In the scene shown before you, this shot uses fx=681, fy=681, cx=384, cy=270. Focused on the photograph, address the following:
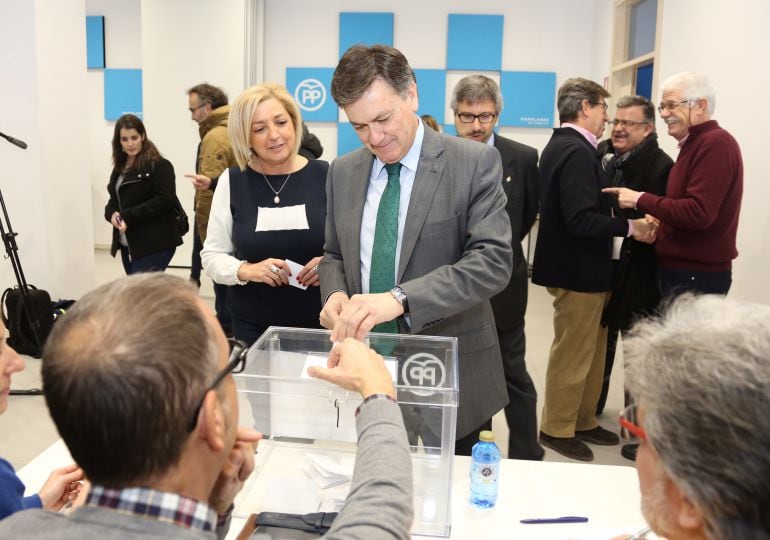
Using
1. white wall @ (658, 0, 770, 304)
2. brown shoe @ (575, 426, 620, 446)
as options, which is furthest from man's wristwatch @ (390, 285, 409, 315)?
white wall @ (658, 0, 770, 304)

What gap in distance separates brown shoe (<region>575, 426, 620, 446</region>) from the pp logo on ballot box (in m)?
2.34

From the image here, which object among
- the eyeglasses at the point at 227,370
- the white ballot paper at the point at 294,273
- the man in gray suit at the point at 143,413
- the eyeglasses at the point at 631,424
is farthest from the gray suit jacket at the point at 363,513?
the white ballot paper at the point at 294,273

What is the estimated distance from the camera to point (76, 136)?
5.10m

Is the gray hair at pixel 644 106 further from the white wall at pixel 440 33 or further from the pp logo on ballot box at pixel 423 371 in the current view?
the white wall at pixel 440 33

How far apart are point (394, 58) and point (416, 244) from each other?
48 cm

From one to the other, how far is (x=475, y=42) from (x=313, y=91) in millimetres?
1980

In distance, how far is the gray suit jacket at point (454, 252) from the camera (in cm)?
169

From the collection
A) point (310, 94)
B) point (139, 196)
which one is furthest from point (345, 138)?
point (139, 196)

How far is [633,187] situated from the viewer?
11.8ft

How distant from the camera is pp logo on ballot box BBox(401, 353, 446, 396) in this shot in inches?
57.6

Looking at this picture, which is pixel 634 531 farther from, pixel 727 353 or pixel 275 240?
A: pixel 275 240

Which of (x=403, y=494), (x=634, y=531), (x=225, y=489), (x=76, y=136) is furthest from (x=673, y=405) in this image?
(x=76, y=136)

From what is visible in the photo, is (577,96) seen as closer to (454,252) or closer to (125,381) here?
(454,252)

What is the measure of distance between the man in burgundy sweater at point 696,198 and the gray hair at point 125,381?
9.01 feet
